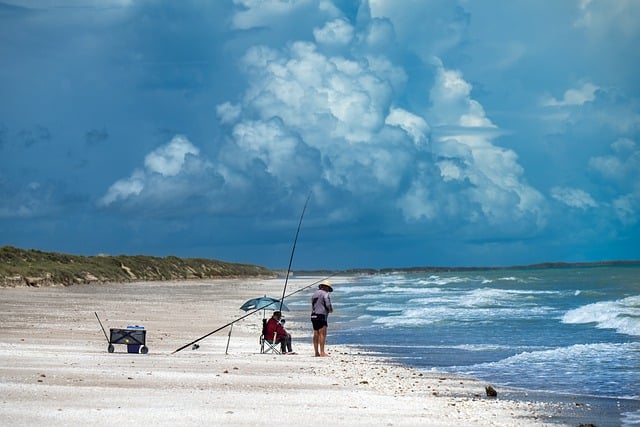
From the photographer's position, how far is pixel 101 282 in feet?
199

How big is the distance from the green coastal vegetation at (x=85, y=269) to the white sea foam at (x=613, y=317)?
26.7 meters

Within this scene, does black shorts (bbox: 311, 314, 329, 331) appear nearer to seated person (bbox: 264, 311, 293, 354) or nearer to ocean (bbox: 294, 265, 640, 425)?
seated person (bbox: 264, 311, 293, 354)

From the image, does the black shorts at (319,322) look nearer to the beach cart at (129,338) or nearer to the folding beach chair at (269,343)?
the folding beach chair at (269,343)

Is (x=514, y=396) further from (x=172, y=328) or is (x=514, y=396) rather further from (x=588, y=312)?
(x=588, y=312)

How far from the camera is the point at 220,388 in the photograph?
1159 cm

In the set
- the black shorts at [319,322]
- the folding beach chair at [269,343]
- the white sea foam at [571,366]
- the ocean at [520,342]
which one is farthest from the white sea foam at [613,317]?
the folding beach chair at [269,343]

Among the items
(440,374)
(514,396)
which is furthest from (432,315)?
(514,396)

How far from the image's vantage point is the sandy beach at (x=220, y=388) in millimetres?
9312

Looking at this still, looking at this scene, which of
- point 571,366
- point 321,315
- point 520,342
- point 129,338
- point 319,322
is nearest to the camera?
point 129,338

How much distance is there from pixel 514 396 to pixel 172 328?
41.1ft

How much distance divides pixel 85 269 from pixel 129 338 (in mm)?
47618

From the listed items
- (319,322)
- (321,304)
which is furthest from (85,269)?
(319,322)

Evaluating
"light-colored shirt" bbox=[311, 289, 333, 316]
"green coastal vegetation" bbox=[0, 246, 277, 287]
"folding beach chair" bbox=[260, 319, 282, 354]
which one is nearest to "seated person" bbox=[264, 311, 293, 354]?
"folding beach chair" bbox=[260, 319, 282, 354]

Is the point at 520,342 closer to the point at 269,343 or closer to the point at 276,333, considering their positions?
the point at 276,333
